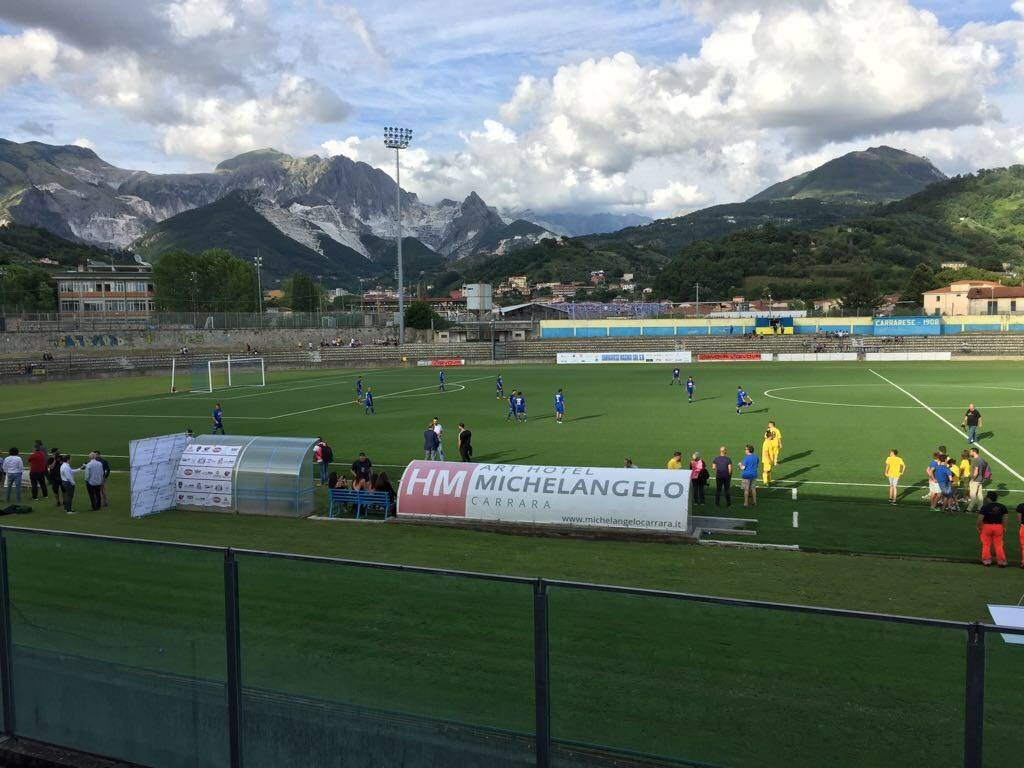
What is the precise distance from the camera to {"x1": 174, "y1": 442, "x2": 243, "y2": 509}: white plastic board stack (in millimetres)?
19891

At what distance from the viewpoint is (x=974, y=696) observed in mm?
4227

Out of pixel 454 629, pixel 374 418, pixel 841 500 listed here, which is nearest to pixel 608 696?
pixel 454 629

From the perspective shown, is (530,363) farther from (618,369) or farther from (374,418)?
(374,418)

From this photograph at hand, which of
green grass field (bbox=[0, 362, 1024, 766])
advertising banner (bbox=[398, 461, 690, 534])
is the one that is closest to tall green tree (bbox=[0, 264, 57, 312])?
advertising banner (bbox=[398, 461, 690, 534])

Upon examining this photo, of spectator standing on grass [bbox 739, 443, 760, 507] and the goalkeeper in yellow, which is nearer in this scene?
spectator standing on grass [bbox 739, 443, 760, 507]

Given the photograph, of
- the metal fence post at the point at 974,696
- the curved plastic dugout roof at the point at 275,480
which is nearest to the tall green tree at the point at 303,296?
the curved plastic dugout roof at the point at 275,480

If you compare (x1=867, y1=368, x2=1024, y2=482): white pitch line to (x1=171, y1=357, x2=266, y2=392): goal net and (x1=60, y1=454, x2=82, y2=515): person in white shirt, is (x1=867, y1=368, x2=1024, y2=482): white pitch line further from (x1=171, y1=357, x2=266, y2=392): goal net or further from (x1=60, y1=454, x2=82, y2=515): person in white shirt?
(x1=171, y1=357, x2=266, y2=392): goal net

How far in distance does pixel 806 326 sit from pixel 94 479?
94202 millimetres

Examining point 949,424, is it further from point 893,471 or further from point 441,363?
point 441,363

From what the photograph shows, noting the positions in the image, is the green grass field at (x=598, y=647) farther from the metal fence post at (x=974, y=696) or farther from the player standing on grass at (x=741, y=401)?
the player standing on grass at (x=741, y=401)

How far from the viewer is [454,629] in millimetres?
5590

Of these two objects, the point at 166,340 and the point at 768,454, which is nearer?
the point at 768,454

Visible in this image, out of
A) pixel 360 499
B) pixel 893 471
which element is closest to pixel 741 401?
pixel 893 471

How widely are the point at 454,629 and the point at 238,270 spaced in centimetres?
13515
